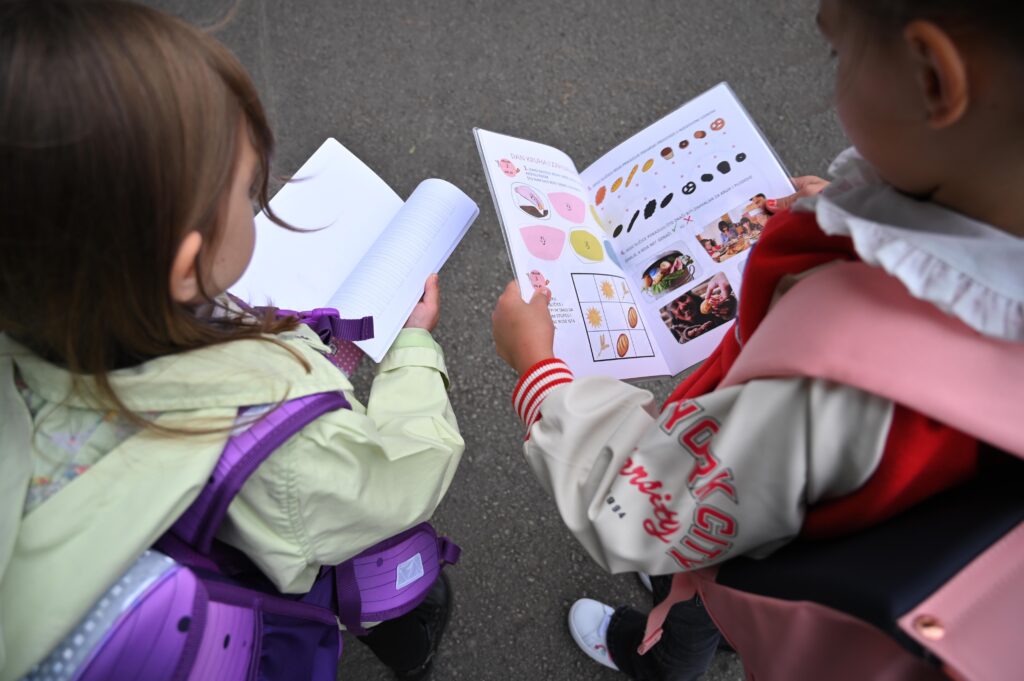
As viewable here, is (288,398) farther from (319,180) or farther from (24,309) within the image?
(319,180)

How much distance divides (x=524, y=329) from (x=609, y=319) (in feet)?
0.50

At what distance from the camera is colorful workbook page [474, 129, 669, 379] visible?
91 centimetres

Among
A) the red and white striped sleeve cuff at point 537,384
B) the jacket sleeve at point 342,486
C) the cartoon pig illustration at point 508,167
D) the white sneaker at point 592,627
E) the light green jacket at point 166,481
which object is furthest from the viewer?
the white sneaker at point 592,627

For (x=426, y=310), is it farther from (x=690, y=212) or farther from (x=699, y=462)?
(x=699, y=462)

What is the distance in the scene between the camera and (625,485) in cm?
58

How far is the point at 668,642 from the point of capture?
1031mm

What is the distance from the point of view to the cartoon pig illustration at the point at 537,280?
0.90 metres

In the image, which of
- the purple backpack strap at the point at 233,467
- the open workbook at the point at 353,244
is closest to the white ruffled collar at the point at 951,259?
the purple backpack strap at the point at 233,467

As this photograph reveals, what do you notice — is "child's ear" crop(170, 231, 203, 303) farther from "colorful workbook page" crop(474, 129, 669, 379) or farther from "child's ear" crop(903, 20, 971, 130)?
"child's ear" crop(903, 20, 971, 130)

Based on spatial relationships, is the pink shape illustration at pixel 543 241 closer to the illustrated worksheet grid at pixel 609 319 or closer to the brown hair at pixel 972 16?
the illustrated worksheet grid at pixel 609 319

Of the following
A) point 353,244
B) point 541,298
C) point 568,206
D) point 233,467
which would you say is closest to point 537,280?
point 541,298

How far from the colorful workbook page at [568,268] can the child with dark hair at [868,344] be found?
311mm

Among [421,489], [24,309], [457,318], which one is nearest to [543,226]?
[421,489]

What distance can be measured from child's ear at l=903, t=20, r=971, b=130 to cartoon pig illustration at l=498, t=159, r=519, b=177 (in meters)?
0.61
